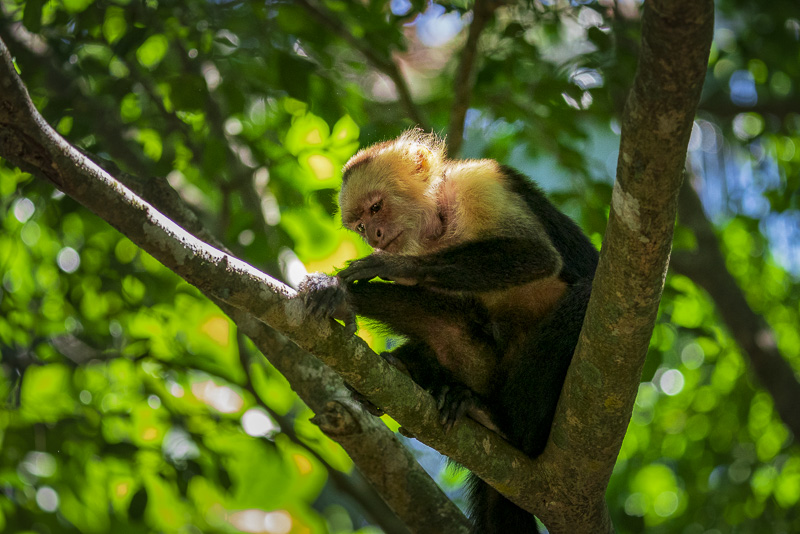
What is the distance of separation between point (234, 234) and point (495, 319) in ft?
4.98

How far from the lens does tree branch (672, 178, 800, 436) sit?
5500 millimetres

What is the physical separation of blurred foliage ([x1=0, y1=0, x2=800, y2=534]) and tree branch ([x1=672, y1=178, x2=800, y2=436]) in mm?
193

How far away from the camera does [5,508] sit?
4121 mm

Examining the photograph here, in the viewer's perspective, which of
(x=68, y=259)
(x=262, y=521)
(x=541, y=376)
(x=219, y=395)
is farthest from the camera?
(x=262, y=521)

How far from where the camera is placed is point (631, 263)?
2432 millimetres

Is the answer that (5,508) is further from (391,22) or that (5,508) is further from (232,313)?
(391,22)

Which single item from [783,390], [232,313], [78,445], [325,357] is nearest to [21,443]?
→ [78,445]

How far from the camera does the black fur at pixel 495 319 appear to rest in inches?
126

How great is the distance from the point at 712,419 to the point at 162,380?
3.99 meters

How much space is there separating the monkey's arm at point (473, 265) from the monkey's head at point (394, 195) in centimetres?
59

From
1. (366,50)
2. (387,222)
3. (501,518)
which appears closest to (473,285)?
(387,222)

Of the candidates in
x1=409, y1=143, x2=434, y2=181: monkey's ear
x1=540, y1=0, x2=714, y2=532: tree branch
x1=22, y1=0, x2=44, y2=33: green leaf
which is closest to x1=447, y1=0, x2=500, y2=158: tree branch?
x1=409, y1=143, x2=434, y2=181: monkey's ear

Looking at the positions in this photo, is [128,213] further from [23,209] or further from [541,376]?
[23,209]

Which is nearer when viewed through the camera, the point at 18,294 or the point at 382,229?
the point at 382,229
